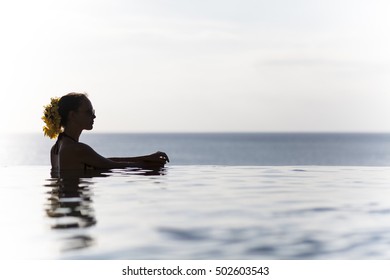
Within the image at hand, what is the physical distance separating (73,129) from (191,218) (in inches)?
158

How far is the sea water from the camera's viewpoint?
4.20 m

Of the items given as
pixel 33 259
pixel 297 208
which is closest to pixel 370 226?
pixel 297 208

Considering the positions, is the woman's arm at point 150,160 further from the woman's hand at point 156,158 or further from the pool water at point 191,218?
the pool water at point 191,218

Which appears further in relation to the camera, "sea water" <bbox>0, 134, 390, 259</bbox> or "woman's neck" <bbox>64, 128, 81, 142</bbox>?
"woman's neck" <bbox>64, 128, 81, 142</bbox>

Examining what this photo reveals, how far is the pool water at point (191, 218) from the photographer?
165 inches

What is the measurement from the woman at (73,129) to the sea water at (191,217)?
0.23 metres

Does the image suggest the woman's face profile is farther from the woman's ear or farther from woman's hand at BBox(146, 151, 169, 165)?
woman's hand at BBox(146, 151, 169, 165)

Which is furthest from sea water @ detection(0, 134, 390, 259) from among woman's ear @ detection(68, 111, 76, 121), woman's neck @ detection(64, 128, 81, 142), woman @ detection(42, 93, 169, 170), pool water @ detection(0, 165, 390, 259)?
woman's ear @ detection(68, 111, 76, 121)

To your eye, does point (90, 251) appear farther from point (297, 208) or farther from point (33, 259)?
point (297, 208)

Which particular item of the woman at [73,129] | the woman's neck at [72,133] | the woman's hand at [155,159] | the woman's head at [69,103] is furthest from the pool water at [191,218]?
the woman's head at [69,103]

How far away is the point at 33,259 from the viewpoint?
13.3ft

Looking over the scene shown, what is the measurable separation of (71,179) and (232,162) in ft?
356

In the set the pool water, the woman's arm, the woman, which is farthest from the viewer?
the woman's arm

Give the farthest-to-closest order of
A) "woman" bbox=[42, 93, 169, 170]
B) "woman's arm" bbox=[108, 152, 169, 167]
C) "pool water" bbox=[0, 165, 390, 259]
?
1. "woman's arm" bbox=[108, 152, 169, 167]
2. "woman" bbox=[42, 93, 169, 170]
3. "pool water" bbox=[0, 165, 390, 259]
